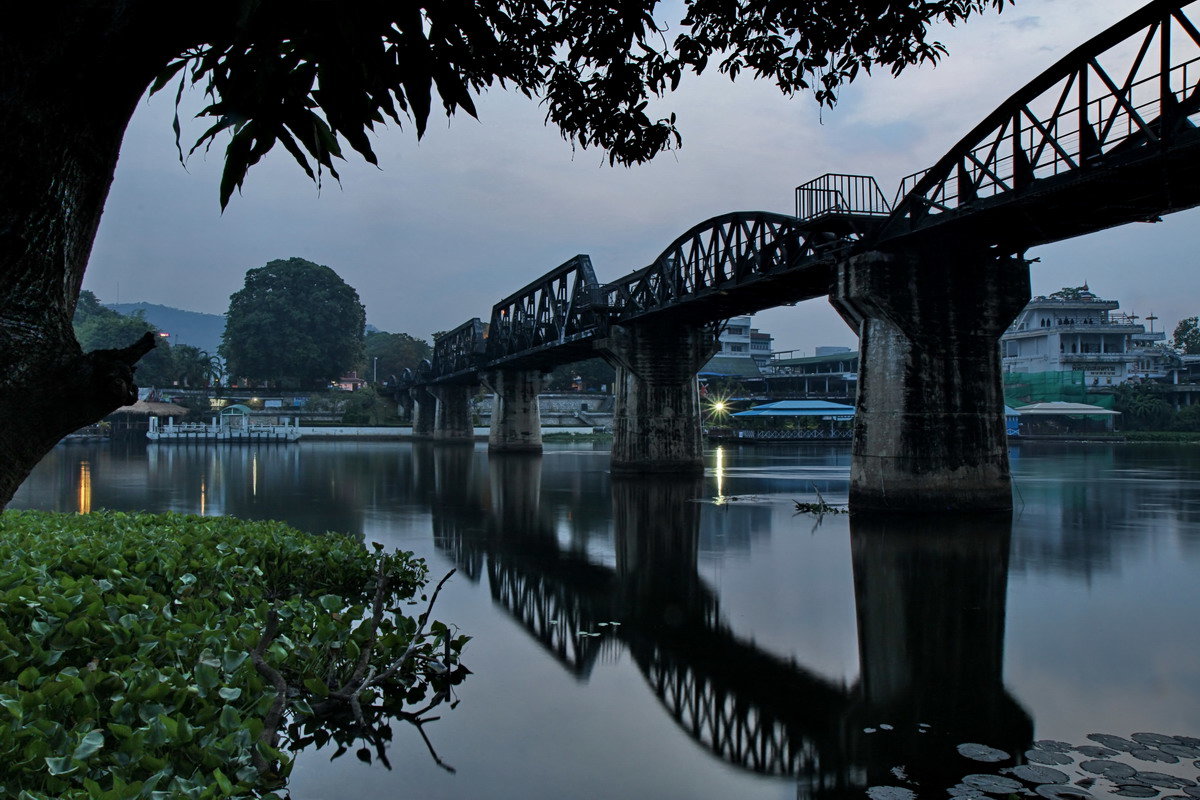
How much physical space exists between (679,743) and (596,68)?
7581 mm

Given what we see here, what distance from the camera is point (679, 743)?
29.3 ft

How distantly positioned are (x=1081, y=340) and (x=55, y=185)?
411ft

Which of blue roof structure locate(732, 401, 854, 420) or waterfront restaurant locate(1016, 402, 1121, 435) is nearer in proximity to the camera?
blue roof structure locate(732, 401, 854, 420)

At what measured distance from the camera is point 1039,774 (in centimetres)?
772

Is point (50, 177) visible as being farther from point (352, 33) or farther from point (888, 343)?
point (888, 343)

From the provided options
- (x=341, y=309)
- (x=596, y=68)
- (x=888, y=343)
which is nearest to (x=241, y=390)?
(x=341, y=309)

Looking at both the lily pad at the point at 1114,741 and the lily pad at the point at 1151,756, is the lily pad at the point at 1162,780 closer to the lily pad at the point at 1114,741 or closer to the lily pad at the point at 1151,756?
the lily pad at the point at 1151,756

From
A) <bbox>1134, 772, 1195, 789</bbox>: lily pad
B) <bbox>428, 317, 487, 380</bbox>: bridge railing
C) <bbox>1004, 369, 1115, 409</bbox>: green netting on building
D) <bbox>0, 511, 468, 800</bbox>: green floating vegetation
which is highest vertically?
<bbox>428, 317, 487, 380</bbox>: bridge railing

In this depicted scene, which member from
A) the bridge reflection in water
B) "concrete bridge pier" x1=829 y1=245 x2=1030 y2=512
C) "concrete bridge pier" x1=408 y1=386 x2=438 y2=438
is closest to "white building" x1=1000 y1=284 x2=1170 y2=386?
"concrete bridge pier" x1=408 y1=386 x2=438 y2=438

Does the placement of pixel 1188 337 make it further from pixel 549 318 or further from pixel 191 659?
pixel 191 659

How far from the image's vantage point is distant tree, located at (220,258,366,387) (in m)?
128

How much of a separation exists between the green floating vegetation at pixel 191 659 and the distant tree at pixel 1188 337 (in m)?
162

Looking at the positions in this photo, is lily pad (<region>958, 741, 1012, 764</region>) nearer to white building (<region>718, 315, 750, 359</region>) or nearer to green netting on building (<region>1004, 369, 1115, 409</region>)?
green netting on building (<region>1004, 369, 1115, 409</region>)

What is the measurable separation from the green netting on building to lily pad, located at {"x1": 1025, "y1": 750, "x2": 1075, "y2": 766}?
10123 cm
